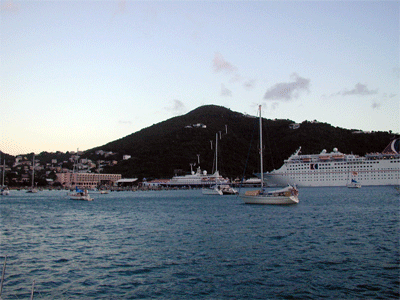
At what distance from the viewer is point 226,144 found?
5743 inches

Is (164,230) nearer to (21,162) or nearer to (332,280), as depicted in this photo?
(332,280)

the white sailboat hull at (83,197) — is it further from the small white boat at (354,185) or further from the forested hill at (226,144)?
the forested hill at (226,144)

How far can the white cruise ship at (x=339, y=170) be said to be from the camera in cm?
8912

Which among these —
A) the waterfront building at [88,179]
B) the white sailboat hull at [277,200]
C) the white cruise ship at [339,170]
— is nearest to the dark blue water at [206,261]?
the white sailboat hull at [277,200]

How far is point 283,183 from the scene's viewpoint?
9631 cm

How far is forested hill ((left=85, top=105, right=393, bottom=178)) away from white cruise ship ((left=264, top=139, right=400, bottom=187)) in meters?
21.1

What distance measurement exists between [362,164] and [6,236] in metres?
87.3

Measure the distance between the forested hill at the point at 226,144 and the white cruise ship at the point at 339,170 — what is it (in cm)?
2107

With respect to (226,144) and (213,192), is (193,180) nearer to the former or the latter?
(226,144)

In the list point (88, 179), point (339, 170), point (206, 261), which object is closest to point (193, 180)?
point (88, 179)

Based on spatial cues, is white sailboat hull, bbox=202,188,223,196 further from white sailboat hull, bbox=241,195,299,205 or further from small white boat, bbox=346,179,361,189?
small white boat, bbox=346,179,361,189

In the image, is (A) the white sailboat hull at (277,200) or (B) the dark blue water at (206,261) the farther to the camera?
(A) the white sailboat hull at (277,200)

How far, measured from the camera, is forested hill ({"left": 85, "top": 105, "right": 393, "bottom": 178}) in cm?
13012

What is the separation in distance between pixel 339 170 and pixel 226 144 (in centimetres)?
5876
